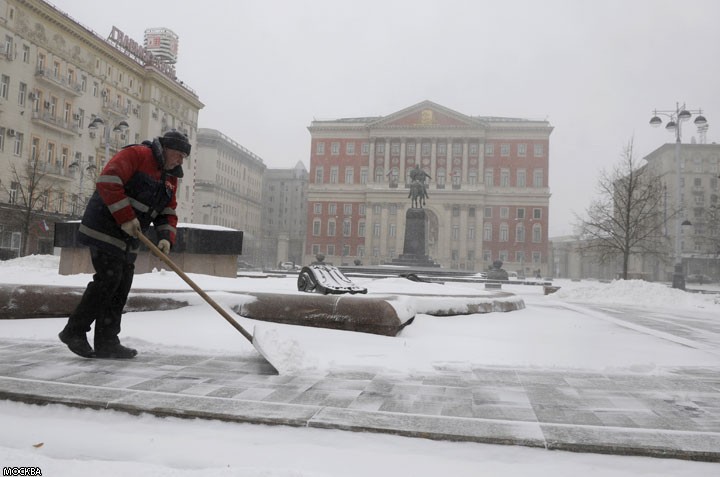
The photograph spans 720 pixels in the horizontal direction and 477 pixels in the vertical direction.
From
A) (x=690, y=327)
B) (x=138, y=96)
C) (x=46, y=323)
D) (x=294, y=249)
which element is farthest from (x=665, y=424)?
(x=294, y=249)

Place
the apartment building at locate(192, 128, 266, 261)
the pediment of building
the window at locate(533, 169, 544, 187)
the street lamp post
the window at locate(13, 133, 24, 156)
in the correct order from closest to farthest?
the street lamp post → the window at locate(13, 133, 24, 156) → the window at locate(533, 169, 544, 187) → the pediment of building → the apartment building at locate(192, 128, 266, 261)

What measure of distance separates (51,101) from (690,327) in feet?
140

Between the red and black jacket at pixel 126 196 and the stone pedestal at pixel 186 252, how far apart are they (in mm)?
4322

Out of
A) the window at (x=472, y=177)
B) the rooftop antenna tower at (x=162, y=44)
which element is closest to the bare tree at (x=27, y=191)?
the rooftop antenna tower at (x=162, y=44)

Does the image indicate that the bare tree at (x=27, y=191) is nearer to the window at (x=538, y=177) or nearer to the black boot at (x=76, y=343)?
the black boot at (x=76, y=343)

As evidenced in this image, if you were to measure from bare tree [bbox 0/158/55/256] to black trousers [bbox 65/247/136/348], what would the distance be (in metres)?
27.3

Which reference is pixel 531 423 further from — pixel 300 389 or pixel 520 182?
pixel 520 182

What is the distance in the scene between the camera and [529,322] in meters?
7.00

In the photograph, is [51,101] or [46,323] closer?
[46,323]

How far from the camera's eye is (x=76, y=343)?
12.1ft

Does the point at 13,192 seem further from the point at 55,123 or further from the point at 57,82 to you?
the point at 57,82

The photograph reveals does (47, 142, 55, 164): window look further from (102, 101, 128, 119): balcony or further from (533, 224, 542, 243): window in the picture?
(533, 224, 542, 243): window

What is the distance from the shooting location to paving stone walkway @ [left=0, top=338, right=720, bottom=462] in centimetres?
235

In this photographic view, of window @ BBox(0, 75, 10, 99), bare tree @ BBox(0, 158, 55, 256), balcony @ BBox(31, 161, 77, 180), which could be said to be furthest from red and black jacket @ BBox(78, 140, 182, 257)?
window @ BBox(0, 75, 10, 99)
